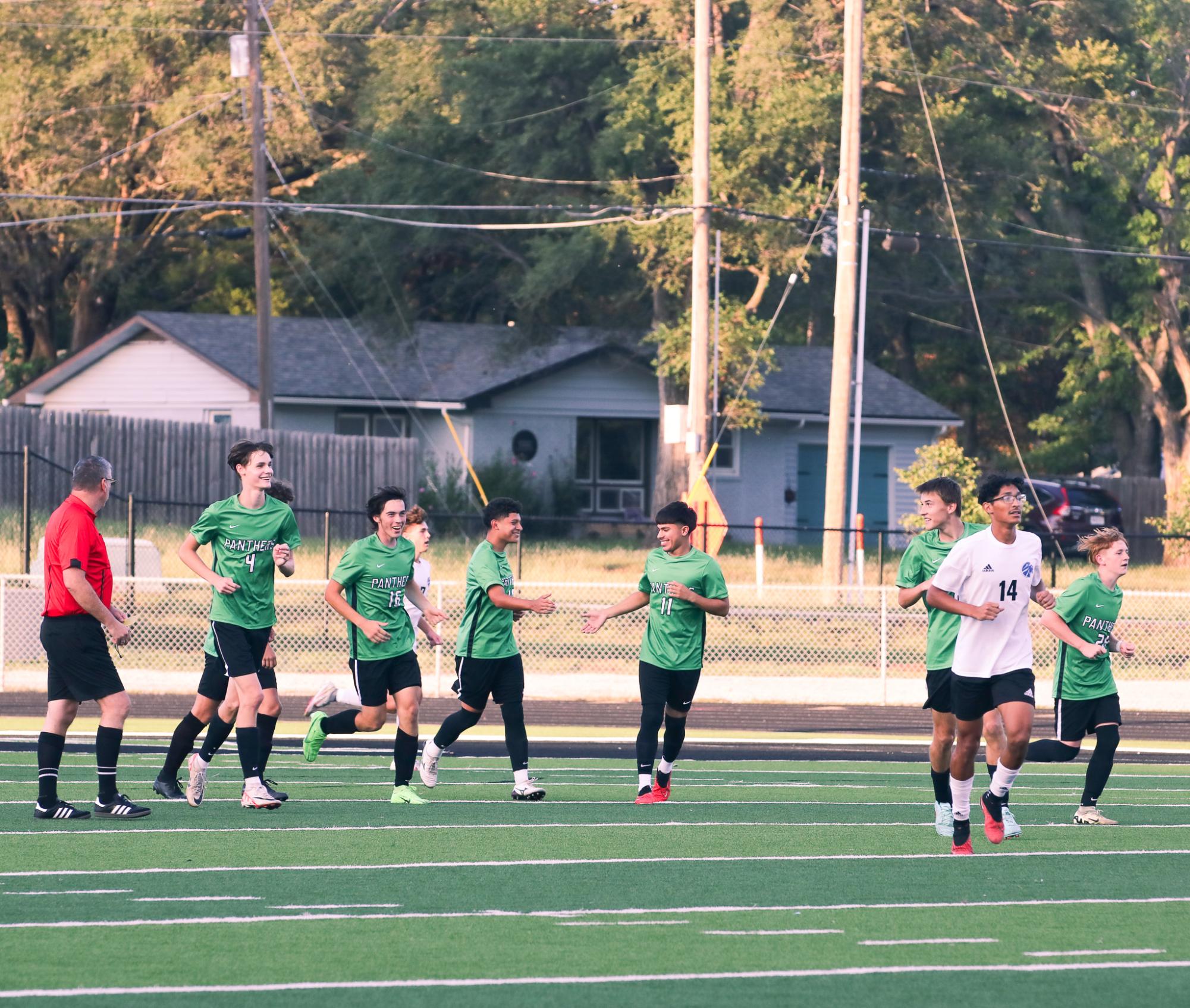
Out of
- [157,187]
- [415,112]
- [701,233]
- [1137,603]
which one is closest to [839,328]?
[701,233]

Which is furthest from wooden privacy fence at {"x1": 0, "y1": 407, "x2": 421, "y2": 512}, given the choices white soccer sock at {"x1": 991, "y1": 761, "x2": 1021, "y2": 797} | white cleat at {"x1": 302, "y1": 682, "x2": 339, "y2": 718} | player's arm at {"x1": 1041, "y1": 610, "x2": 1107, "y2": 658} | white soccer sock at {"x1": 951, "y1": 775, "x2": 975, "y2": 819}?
white soccer sock at {"x1": 951, "y1": 775, "x2": 975, "y2": 819}

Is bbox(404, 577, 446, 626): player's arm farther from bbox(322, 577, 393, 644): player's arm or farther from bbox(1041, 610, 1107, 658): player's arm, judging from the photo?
bbox(1041, 610, 1107, 658): player's arm

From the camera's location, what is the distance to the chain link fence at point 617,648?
20344 mm

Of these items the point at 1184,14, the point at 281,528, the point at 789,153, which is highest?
the point at 1184,14

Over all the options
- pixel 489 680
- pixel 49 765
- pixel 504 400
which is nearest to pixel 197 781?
Answer: pixel 49 765

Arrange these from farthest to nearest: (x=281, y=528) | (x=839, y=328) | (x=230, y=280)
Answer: (x=230, y=280) < (x=839, y=328) < (x=281, y=528)

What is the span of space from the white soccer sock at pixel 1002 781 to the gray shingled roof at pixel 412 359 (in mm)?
32894

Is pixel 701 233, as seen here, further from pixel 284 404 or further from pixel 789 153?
pixel 284 404

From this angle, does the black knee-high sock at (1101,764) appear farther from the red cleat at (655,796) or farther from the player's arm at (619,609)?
the player's arm at (619,609)

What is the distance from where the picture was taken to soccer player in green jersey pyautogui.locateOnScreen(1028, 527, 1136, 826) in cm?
1095

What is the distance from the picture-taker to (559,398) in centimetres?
4372

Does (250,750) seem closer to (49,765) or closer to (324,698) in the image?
(49,765)

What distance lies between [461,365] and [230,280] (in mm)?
17101

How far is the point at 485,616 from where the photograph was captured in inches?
446
